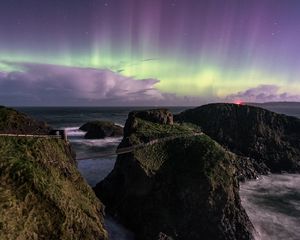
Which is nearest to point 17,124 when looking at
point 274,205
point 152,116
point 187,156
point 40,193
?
point 40,193

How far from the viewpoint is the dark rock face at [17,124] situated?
73.0 feet

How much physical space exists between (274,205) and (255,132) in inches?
881

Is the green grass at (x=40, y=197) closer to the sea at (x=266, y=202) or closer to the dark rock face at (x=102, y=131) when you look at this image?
the sea at (x=266, y=202)

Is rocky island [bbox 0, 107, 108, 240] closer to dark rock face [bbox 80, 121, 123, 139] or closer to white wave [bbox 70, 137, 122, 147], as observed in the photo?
white wave [bbox 70, 137, 122, 147]

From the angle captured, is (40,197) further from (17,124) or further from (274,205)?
(274,205)

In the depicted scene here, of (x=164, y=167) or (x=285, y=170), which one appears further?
(x=285, y=170)

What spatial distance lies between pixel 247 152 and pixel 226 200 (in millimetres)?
28014

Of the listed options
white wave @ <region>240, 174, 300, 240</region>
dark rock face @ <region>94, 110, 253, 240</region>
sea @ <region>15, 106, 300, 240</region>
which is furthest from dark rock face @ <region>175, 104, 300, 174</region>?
dark rock face @ <region>94, 110, 253, 240</region>

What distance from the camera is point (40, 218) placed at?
1808 cm

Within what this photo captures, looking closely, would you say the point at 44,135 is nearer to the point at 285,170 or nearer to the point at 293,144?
the point at 285,170

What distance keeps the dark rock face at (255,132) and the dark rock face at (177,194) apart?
2274 cm

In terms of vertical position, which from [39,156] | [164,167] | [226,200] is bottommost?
[226,200]

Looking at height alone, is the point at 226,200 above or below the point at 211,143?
below

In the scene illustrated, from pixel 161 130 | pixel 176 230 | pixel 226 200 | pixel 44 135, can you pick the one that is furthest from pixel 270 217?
pixel 44 135
